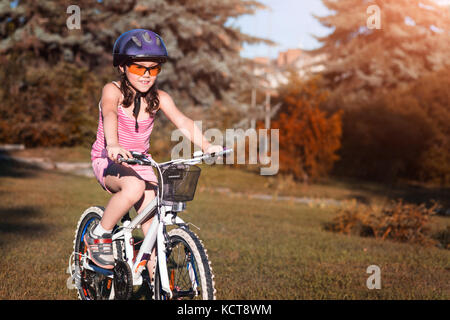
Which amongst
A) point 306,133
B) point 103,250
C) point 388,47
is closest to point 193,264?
point 103,250

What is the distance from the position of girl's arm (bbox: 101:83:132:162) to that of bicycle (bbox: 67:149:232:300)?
11cm

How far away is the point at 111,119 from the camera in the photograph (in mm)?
3398

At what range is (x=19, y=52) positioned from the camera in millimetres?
23578

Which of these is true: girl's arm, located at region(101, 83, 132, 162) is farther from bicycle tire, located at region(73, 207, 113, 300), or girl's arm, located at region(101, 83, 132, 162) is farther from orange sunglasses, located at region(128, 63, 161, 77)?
bicycle tire, located at region(73, 207, 113, 300)

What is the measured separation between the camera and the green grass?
4.70 m

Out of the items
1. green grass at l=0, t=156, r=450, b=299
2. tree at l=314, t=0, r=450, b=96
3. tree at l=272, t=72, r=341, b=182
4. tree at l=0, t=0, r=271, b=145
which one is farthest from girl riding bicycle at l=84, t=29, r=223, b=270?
tree at l=314, t=0, r=450, b=96

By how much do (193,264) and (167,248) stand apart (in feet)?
0.71

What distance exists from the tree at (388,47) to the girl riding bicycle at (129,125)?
25.8 m

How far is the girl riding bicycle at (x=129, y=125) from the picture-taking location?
11.3ft

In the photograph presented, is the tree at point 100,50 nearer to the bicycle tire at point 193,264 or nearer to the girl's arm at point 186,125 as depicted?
the girl's arm at point 186,125

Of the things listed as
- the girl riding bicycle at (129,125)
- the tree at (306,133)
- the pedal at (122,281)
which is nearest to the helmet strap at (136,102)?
the girl riding bicycle at (129,125)

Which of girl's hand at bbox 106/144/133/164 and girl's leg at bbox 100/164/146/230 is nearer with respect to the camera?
girl's hand at bbox 106/144/133/164

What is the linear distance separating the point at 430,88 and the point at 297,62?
3406cm

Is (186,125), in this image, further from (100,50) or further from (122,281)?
(100,50)
